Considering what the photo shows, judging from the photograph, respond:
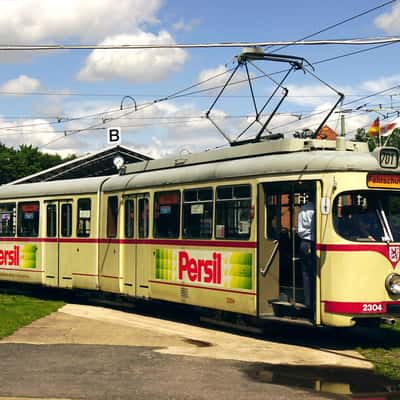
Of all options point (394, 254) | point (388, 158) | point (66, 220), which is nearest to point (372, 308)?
point (394, 254)

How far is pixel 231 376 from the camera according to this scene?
1006cm

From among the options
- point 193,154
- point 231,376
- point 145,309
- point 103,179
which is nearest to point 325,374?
point 231,376

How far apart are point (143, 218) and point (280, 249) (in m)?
4.35

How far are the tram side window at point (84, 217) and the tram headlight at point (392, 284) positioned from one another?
29.4 ft

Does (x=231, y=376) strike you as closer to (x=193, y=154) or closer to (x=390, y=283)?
(x=390, y=283)

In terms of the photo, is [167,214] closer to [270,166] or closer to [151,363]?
[270,166]

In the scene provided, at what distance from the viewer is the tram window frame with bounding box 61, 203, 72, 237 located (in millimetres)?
20156

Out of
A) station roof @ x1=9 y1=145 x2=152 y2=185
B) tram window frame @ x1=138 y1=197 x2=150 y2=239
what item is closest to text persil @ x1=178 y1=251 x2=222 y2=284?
tram window frame @ x1=138 y1=197 x2=150 y2=239


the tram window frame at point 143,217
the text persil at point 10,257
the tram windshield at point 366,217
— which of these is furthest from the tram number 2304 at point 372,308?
the text persil at point 10,257

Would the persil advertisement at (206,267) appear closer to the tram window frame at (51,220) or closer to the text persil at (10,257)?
the tram window frame at (51,220)

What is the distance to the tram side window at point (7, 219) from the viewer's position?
22.8 meters

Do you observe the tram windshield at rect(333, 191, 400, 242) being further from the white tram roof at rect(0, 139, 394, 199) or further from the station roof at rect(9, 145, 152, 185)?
the station roof at rect(9, 145, 152, 185)

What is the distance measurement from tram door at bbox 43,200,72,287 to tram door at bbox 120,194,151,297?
2891 mm

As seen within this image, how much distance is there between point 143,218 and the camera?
16891mm
